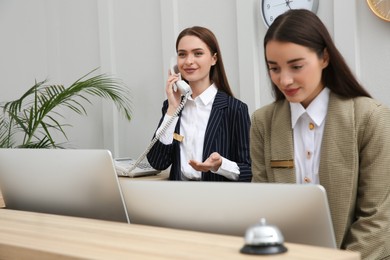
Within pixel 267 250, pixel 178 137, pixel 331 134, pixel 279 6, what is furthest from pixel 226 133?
pixel 267 250

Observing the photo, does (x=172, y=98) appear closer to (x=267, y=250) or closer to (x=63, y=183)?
(x=63, y=183)

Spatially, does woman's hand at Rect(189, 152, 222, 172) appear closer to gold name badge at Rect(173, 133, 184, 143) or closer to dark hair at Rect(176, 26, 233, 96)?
gold name badge at Rect(173, 133, 184, 143)

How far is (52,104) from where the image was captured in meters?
5.06

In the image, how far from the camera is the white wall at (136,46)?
3.78 meters

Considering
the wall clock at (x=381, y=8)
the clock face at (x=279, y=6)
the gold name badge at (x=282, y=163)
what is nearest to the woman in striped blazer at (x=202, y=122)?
the clock face at (x=279, y=6)

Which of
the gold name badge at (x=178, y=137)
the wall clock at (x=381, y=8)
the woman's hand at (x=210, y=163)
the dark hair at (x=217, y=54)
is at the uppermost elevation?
the wall clock at (x=381, y=8)

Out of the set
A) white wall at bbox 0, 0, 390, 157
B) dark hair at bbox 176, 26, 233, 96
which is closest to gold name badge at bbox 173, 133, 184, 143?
dark hair at bbox 176, 26, 233, 96

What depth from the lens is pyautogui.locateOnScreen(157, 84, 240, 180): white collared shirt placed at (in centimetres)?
353

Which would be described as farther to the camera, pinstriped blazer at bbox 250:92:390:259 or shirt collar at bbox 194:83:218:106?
shirt collar at bbox 194:83:218:106

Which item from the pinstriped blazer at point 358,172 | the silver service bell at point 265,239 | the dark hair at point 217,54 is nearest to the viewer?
the silver service bell at point 265,239

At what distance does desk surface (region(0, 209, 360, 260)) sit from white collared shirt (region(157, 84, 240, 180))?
1.65 m

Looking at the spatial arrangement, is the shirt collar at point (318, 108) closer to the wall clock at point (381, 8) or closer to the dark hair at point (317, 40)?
the dark hair at point (317, 40)

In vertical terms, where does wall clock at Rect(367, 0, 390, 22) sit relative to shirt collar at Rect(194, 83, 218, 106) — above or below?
above

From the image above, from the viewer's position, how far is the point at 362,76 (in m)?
3.78
